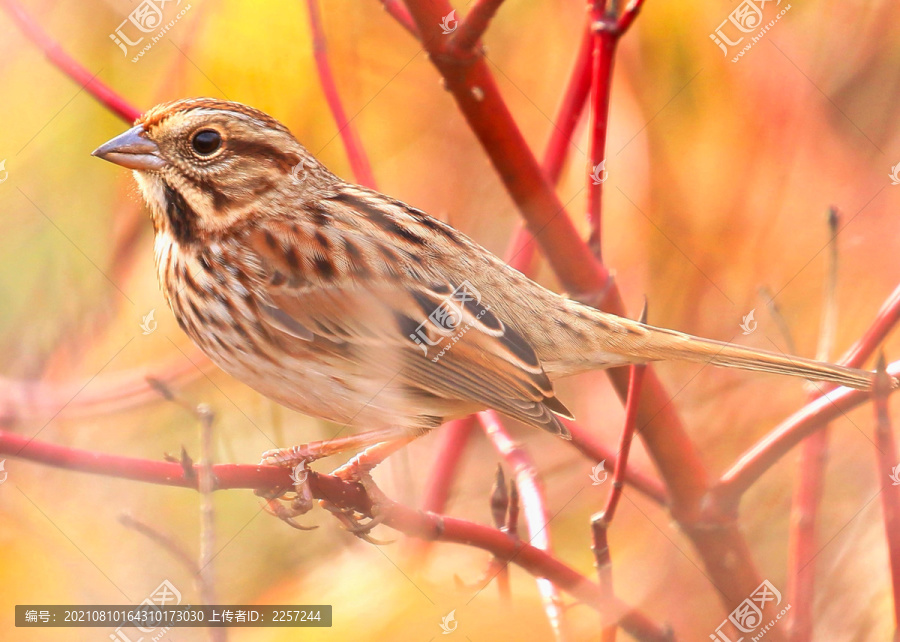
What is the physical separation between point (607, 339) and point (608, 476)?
53 cm

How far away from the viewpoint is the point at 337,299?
2.87 m

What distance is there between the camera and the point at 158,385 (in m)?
2.18

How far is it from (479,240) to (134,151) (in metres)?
1.79

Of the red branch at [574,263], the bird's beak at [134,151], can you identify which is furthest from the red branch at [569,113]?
the bird's beak at [134,151]

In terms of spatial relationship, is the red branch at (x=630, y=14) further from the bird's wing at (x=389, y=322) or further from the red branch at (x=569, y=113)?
the bird's wing at (x=389, y=322)

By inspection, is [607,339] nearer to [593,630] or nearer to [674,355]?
[674,355]

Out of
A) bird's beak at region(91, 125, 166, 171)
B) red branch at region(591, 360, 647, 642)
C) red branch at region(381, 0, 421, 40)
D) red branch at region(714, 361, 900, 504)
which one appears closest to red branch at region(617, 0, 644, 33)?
red branch at region(381, 0, 421, 40)

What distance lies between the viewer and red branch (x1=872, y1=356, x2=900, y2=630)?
1895mm

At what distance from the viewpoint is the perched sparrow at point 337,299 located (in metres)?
2.74

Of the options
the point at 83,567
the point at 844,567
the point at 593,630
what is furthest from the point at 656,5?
the point at 83,567

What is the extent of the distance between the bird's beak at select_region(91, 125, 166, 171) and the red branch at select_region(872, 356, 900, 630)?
214 cm

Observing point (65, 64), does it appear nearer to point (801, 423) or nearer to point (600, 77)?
point (600, 77)

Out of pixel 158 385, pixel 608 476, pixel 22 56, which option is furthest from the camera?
pixel 22 56

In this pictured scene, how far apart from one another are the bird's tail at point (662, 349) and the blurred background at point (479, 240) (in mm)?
523
